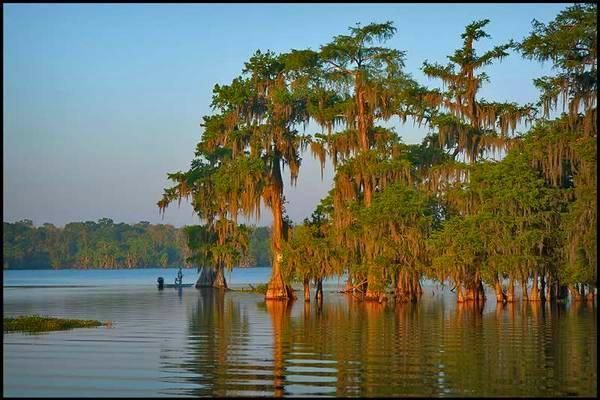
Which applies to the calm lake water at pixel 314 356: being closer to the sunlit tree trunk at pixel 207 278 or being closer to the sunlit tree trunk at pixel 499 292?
the sunlit tree trunk at pixel 499 292

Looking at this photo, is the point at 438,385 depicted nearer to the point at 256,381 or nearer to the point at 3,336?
the point at 256,381

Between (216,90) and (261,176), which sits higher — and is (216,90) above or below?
above

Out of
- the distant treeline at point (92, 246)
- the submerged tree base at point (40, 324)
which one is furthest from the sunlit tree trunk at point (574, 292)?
the distant treeline at point (92, 246)

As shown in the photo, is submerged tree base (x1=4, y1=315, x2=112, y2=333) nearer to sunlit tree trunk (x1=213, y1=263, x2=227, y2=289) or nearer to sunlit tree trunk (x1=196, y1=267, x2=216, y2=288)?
sunlit tree trunk (x1=213, y1=263, x2=227, y2=289)

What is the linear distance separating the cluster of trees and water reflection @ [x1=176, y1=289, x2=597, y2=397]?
15.2 ft

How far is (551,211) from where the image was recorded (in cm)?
3847

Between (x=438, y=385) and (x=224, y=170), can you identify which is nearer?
(x=438, y=385)

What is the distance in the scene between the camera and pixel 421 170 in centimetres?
4672

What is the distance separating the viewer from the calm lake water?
15.3 metres

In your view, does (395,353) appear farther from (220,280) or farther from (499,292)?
(220,280)

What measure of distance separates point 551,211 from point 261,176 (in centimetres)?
1425

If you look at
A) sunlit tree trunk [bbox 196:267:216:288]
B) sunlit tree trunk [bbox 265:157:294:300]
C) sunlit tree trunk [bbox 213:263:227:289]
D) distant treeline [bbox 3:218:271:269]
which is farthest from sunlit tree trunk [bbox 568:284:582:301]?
distant treeline [bbox 3:218:271:269]

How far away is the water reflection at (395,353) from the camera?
15359 mm

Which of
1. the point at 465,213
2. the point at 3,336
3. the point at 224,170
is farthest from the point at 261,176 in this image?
the point at 3,336
